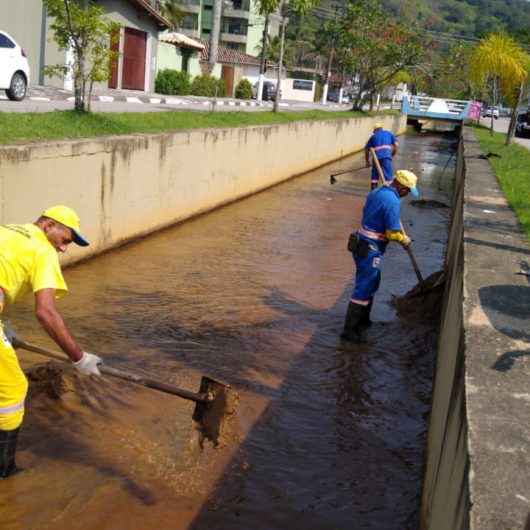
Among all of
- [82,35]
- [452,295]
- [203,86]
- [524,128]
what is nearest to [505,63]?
[524,128]

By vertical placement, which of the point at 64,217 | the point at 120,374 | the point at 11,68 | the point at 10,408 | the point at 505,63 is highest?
the point at 505,63

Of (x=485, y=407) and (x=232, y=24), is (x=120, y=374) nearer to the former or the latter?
(x=485, y=407)

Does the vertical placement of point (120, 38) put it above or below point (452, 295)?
above

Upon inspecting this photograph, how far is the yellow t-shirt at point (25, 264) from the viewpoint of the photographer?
13.1ft

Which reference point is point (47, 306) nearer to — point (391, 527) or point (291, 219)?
point (391, 527)

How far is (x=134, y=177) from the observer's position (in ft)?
34.4

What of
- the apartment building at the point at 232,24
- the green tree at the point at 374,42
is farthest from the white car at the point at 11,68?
the apartment building at the point at 232,24

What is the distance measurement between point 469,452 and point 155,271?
722cm

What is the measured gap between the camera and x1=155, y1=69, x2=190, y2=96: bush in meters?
34.5

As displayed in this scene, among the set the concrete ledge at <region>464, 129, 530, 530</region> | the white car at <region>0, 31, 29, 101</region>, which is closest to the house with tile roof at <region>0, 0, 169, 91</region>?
the white car at <region>0, 31, 29, 101</region>

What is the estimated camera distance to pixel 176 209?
12102 mm

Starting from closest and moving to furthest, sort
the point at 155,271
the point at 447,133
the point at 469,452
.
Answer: the point at 469,452 → the point at 155,271 → the point at 447,133

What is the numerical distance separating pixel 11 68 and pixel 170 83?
19.4 meters

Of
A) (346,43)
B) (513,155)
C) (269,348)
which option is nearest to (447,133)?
(346,43)
